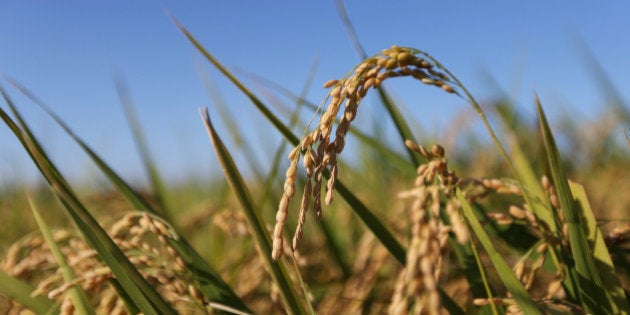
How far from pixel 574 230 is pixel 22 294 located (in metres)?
1.16

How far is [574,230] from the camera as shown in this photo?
1010mm

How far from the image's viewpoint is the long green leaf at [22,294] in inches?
47.1

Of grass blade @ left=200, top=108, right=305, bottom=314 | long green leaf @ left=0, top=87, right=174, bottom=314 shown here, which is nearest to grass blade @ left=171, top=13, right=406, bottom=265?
grass blade @ left=200, top=108, right=305, bottom=314

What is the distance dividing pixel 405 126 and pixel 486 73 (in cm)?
229

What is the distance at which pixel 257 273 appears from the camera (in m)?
1.74

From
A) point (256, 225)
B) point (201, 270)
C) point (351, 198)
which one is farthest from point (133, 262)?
point (351, 198)

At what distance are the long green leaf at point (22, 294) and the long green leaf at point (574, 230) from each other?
42.4 inches

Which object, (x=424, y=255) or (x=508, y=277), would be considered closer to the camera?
(x=424, y=255)

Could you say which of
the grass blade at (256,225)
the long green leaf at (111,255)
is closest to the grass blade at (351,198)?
the grass blade at (256,225)

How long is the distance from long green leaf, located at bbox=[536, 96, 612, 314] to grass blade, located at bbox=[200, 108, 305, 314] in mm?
528

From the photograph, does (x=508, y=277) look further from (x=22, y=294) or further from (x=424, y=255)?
(x=22, y=294)

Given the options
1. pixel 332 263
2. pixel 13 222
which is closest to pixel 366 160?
pixel 332 263

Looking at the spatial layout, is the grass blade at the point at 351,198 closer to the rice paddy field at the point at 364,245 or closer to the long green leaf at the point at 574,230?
the rice paddy field at the point at 364,245

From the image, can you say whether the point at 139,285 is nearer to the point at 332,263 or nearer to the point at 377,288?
the point at 377,288
